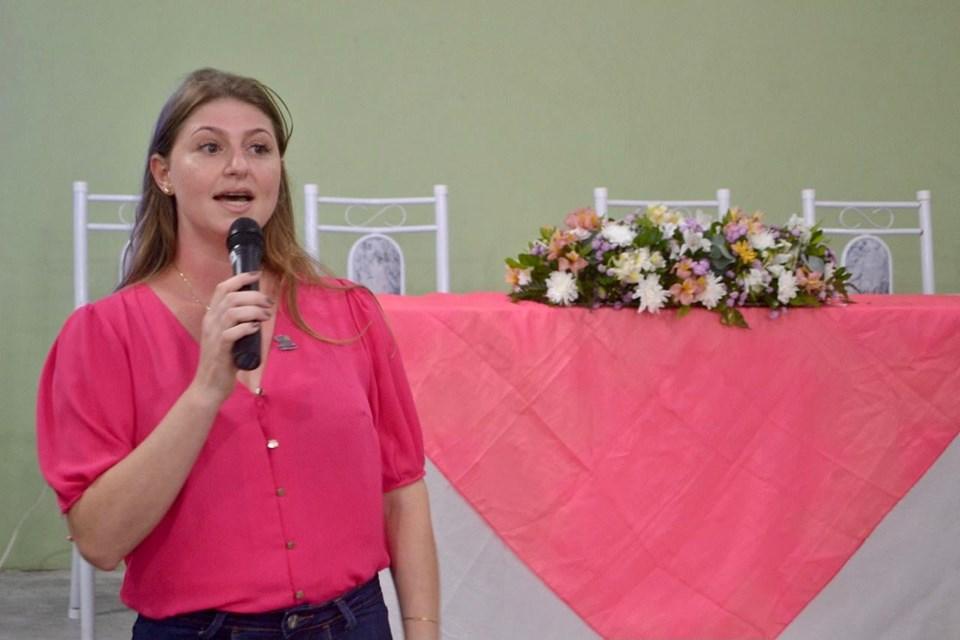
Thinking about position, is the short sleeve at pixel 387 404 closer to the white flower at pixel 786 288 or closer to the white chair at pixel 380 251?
the white flower at pixel 786 288

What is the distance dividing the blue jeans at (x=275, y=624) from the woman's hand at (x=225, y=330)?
218 millimetres

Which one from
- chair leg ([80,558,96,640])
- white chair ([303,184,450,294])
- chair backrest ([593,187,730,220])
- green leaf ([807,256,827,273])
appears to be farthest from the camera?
chair backrest ([593,187,730,220])

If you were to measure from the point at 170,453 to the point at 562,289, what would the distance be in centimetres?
163

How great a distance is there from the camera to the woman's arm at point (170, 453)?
0.92m

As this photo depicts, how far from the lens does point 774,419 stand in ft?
8.14

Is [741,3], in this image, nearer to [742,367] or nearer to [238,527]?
[742,367]

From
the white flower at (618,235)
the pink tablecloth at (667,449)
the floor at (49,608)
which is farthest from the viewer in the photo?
the floor at (49,608)

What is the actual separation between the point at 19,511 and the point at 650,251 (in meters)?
3.03

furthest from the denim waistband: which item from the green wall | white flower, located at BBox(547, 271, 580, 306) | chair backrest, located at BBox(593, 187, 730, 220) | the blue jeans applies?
the green wall

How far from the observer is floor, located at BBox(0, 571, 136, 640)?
3.31m

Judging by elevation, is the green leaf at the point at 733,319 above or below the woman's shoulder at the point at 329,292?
below

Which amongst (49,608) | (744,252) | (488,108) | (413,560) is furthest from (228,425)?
(488,108)

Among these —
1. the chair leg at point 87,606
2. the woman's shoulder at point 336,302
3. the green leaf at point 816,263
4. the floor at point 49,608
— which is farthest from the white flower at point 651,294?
the floor at point 49,608

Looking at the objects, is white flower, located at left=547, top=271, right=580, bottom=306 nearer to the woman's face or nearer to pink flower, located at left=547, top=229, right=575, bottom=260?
pink flower, located at left=547, top=229, right=575, bottom=260
